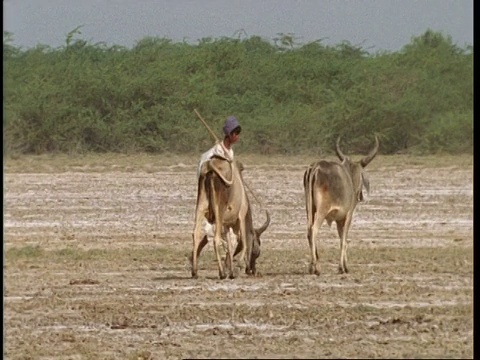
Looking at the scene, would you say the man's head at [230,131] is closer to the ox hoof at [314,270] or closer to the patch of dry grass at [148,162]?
the ox hoof at [314,270]

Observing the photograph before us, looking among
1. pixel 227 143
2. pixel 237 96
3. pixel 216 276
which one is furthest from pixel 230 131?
pixel 237 96

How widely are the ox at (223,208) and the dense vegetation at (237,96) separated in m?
11.5

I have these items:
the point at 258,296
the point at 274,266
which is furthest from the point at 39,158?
the point at 258,296

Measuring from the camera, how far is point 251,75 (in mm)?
27500

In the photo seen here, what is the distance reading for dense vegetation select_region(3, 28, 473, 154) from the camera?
78.1 ft

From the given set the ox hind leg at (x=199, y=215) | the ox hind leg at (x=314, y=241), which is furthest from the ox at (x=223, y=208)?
the ox hind leg at (x=314, y=241)

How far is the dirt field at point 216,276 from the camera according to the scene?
9.07 meters

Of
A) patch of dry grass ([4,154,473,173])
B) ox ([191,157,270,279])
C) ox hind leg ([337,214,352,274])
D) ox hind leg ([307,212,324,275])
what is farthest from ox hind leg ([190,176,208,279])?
patch of dry grass ([4,154,473,173])

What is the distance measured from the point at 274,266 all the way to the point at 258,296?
1.67 m

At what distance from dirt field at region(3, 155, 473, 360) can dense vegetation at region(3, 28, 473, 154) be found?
380 cm

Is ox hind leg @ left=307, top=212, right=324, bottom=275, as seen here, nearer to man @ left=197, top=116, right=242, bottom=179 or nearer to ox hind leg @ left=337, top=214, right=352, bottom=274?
ox hind leg @ left=337, top=214, right=352, bottom=274

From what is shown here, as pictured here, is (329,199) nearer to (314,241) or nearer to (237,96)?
(314,241)

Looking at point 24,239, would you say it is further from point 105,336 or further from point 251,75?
point 251,75

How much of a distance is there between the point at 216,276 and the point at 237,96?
50.5ft
